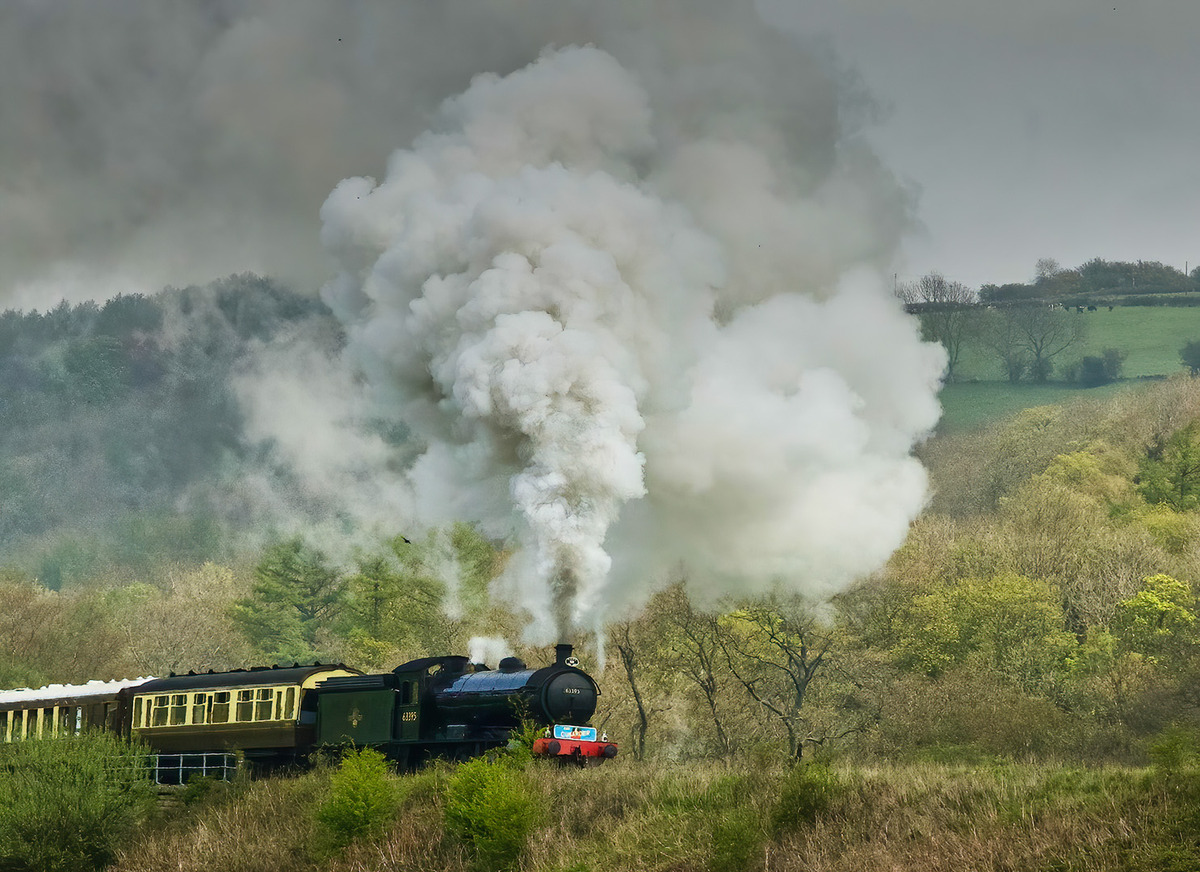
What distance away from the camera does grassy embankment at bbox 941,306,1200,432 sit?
108 meters

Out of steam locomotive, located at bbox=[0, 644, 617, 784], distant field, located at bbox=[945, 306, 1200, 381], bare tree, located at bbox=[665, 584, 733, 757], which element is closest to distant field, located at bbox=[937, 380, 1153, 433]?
distant field, located at bbox=[945, 306, 1200, 381]

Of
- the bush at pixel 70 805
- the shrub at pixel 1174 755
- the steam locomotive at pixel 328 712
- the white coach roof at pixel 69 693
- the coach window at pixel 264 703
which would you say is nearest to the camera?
the shrub at pixel 1174 755

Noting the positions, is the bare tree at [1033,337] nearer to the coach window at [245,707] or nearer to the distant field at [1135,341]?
the distant field at [1135,341]

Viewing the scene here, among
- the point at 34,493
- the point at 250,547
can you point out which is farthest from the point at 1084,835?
the point at 34,493

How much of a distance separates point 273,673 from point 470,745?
621cm

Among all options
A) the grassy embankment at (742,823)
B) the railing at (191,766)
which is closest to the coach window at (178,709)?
the railing at (191,766)

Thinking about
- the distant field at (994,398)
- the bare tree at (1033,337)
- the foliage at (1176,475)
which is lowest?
the foliage at (1176,475)

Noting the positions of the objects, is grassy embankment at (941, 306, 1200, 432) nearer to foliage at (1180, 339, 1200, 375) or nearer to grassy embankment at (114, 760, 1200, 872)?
foliage at (1180, 339, 1200, 375)

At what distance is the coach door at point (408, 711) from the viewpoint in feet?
78.0

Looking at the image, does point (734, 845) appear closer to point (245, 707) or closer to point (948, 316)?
point (245, 707)

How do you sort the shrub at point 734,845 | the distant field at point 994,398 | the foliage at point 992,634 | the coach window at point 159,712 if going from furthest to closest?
the distant field at point 994,398, the foliage at point 992,634, the coach window at point 159,712, the shrub at point 734,845

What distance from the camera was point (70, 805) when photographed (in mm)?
24328

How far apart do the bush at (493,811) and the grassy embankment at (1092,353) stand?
91333mm

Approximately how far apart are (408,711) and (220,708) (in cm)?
586
